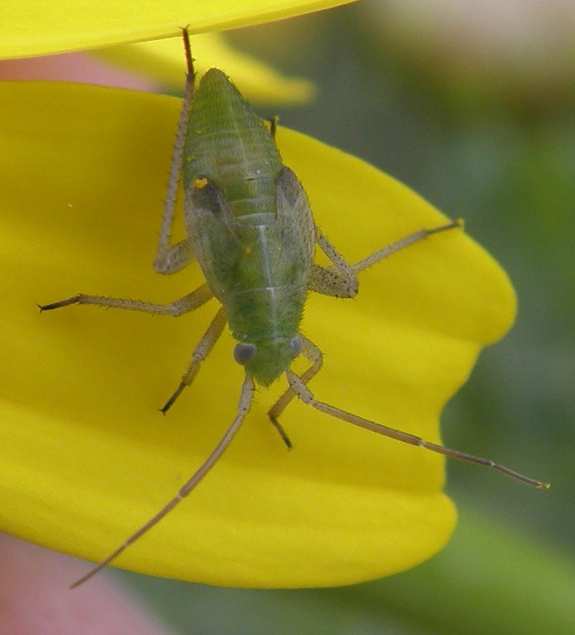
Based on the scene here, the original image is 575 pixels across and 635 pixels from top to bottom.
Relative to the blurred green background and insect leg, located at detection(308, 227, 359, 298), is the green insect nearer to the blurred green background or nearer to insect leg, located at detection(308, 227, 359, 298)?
insect leg, located at detection(308, 227, 359, 298)

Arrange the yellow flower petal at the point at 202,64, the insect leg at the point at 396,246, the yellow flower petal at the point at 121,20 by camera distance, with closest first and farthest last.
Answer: the yellow flower petal at the point at 121,20 → the insect leg at the point at 396,246 → the yellow flower petal at the point at 202,64

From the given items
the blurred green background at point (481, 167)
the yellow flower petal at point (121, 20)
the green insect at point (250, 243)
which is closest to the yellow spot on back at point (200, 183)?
the green insect at point (250, 243)

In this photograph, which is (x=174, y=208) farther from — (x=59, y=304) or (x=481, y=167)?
(x=481, y=167)

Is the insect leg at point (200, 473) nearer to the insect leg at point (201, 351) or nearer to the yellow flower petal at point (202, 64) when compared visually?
the insect leg at point (201, 351)

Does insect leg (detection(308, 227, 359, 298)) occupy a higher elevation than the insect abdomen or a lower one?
lower

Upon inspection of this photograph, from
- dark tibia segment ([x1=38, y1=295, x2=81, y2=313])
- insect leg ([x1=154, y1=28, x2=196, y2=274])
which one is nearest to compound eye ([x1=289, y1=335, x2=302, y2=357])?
insect leg ([x1=154, y1=28, x2=196, y2=274])

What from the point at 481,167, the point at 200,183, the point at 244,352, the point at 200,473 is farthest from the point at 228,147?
the point at 481,167
